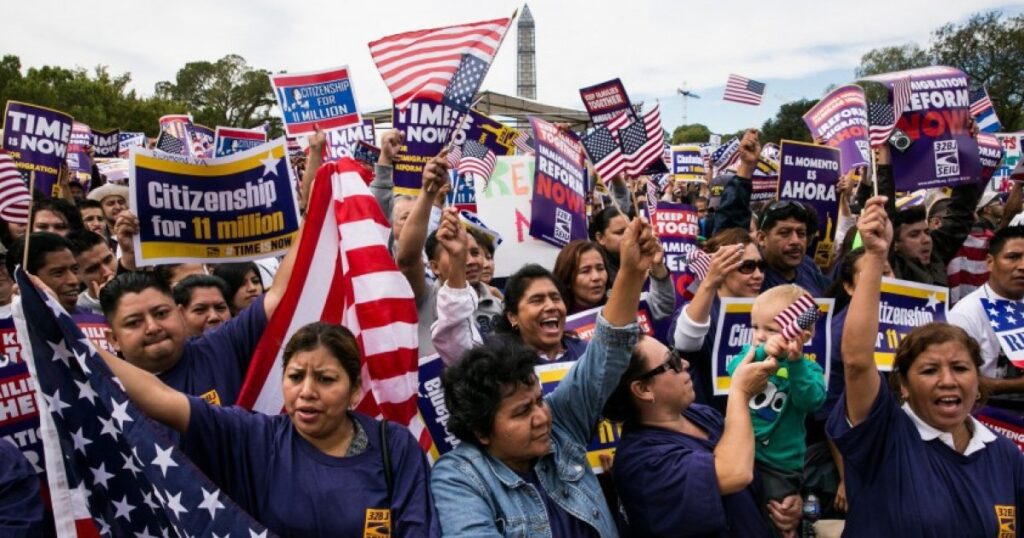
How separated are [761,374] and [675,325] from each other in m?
1.23

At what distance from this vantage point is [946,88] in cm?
542

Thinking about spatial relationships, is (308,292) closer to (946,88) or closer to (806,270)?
(806,270)

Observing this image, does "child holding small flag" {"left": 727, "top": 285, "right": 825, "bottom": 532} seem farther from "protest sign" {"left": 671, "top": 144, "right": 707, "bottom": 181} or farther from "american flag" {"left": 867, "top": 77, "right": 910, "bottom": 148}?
"protest sign" {"left": 671, "top": 144, "right": 707, "bottom": 181}

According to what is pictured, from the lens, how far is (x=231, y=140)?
8.73 m

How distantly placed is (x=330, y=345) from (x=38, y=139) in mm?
6407

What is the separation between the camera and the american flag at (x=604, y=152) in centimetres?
673

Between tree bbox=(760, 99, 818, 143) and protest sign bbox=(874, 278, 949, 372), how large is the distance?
34.6 m

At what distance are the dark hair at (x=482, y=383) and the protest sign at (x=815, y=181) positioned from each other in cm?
419

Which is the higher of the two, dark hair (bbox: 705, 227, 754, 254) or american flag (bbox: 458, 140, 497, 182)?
american flag (bbox: 458, 140, 497, 182)

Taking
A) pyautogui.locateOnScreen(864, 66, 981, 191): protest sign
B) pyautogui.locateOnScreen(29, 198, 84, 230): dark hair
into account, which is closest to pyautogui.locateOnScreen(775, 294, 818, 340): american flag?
pyautogui.locateOnScreen(864, 66, 981, 191): protest sign

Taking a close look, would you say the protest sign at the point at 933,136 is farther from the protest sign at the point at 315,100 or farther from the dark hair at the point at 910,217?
the protest sign at the point at 315,100

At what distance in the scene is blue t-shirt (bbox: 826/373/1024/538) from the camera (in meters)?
2.81

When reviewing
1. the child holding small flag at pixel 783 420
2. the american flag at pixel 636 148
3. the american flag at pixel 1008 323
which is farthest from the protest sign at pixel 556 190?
the child holding small flag at pixel 783 420

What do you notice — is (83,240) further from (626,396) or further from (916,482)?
(916,482)
